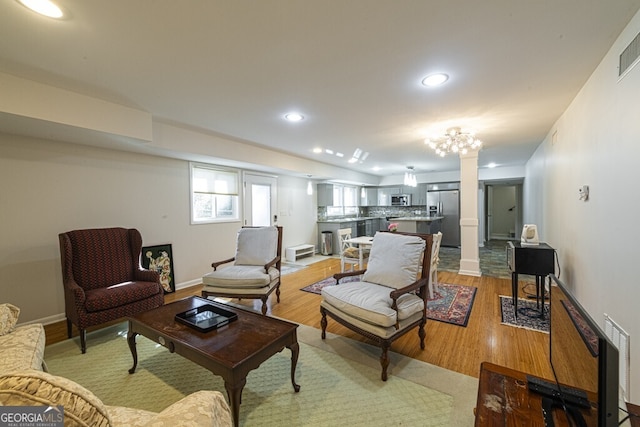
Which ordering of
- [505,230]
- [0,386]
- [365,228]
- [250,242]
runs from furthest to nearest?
[505,230] → [365,228] → [250,242] → [0,386]

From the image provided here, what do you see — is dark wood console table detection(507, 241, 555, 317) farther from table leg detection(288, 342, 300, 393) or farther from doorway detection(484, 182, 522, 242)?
doorway detection(484, 182, 522, 242)

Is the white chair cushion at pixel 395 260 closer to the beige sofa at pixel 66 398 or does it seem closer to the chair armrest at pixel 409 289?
the chair armrest at pixel 409 289

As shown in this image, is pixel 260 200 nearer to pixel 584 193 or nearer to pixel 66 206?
pixel 66 206

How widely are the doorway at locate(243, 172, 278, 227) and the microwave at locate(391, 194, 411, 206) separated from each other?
15.7ft

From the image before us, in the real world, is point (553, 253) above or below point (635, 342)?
above

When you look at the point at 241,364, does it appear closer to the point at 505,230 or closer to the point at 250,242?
the point at 250,242

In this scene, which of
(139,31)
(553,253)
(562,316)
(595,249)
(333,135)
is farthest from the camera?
(333,135)

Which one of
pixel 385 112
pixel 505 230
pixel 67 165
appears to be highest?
pixel 385 112

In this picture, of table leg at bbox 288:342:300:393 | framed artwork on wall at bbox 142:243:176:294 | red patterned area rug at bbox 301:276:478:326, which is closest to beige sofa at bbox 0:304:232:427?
table leg at bbox 288:342:300:393

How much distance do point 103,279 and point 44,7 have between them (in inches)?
100.0

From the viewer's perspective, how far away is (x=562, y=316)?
1075 mm

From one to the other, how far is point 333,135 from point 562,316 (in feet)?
11.2

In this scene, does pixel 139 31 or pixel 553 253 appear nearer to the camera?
pixel 139 31

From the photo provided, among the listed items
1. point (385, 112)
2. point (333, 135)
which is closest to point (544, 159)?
point (385, 112)
